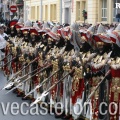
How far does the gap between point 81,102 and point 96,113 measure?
0.85 metres

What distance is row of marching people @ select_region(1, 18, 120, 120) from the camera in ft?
34.9

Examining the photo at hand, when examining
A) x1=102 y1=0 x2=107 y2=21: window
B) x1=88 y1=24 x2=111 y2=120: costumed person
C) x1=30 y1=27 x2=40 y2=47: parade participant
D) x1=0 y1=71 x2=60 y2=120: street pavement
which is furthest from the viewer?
x1=102 y1=0 x2=107 y2=21: window

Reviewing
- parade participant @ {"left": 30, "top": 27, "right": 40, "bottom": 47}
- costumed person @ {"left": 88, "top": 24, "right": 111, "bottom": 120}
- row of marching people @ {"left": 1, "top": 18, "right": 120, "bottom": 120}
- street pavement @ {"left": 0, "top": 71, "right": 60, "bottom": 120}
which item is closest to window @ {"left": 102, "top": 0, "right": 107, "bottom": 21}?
row of marching people @ {"left": 1, "top": 18, "right": 120, "bottom": 120}

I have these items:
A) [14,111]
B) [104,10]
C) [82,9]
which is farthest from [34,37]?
[82,9]

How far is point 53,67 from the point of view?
1292 cm

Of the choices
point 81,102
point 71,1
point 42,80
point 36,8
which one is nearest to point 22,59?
point 42,80

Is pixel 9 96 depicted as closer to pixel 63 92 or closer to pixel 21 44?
pixel 21 44

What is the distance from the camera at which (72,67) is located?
11914 millimetres

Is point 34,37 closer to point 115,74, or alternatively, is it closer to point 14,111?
point 14,111

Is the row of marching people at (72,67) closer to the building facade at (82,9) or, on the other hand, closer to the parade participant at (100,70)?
the parade participant at (100,70)

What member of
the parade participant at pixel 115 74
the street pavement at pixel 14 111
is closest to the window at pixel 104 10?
the street pavement at pixel 14 111

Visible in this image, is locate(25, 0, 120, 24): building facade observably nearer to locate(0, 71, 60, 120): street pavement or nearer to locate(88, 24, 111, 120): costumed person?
locate(0, 71, 60, 120): street pavement

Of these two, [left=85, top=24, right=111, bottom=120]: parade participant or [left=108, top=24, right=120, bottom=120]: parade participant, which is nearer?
[left=108, top=24, right=120, bottom=120]: parade participant

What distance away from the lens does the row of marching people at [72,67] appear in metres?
10.6
